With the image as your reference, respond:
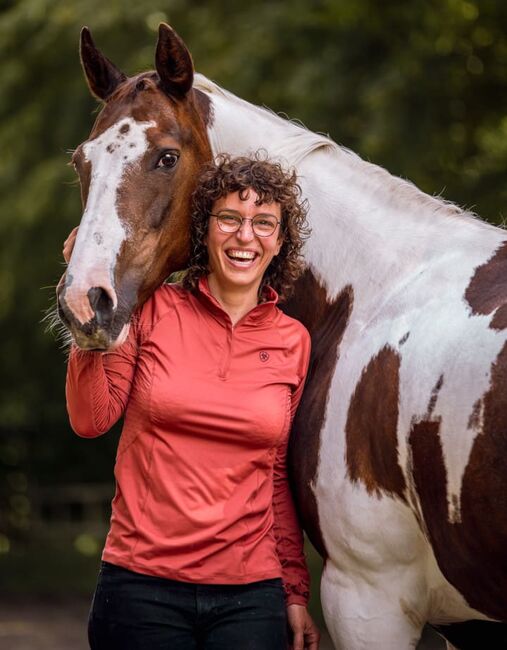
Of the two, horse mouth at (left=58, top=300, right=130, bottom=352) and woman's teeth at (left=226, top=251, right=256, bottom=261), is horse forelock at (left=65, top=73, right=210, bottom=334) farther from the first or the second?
woman's teeth at (left=226, top=251, right=256, bottom=261)

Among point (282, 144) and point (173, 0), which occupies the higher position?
point (173, 0)

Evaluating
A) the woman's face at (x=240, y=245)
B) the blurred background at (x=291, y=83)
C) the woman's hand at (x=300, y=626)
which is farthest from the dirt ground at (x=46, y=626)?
the woman's face at (x=240, y=245)

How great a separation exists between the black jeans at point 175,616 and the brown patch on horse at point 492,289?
0.93 m

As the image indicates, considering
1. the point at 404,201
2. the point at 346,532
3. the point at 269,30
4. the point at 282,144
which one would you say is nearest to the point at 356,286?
the point at 404,201

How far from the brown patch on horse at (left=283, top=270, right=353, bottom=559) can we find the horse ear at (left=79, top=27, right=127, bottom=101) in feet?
2.68

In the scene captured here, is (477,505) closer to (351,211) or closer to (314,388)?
(314,388)

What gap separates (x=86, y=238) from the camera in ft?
9.34

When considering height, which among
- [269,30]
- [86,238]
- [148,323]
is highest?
[269,30]

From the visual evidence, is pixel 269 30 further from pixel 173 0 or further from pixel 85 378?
pixel 85 378

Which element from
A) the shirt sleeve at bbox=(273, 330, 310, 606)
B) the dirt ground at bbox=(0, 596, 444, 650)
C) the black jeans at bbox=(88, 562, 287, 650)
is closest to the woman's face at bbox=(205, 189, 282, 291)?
the shirt sleeve at bbox=(273, 330, 310, 606)

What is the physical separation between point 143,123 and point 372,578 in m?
1.39

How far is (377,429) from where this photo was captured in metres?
2.85

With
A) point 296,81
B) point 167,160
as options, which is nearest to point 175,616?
point 167,160

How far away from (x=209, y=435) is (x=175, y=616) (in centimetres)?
46
